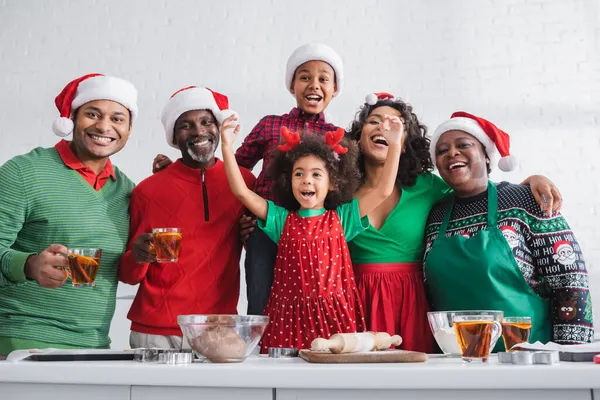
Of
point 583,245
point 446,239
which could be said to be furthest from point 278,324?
point 583,245

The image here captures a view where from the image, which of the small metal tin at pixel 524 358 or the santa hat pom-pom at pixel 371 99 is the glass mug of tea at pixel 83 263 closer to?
the small metal tin at pixel 524 358

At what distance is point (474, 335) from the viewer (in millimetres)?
1146

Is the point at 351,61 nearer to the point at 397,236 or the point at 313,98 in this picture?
the point at 313,98

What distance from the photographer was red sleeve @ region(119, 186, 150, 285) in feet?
6.59

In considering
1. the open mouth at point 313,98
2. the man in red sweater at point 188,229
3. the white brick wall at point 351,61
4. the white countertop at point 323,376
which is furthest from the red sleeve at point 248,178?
the white brick wall at point 351,61

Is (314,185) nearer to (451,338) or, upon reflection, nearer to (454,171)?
(454,171)

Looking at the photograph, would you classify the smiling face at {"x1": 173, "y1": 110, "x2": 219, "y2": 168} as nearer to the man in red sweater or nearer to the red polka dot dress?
the man in red sweater

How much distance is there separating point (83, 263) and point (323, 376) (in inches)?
29.9

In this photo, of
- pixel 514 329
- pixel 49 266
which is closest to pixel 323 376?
pixel 514 329

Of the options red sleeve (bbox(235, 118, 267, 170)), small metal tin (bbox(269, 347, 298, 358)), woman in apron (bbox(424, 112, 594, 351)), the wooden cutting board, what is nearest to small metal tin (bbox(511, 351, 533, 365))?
the wooden cutting board

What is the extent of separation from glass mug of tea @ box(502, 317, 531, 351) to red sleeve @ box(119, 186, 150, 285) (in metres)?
1.18

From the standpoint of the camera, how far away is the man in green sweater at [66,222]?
187cm

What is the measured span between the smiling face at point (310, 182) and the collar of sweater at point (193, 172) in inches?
14.0

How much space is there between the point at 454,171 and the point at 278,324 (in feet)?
2.52
